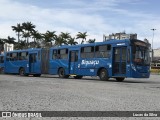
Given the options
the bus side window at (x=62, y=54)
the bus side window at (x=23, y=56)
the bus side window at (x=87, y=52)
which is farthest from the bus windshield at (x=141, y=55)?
the bus side window at (x=23, y=56)

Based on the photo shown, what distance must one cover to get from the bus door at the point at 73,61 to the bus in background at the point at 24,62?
5.51m

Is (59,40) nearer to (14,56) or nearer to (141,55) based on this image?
(14,56)

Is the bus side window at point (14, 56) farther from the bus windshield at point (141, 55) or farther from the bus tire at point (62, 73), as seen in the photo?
the bus windshield at point (141, 55)

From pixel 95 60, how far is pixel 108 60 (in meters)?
1.59

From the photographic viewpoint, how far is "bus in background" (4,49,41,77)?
35.1 m

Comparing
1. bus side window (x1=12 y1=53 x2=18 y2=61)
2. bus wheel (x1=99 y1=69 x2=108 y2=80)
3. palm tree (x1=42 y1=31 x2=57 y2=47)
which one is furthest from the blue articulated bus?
palm tree (x1=42 y1=31 x2=57 y2=47)

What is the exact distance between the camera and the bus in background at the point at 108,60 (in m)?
24.3

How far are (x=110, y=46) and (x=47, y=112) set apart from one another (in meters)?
16.8

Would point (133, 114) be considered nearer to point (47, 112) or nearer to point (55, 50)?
point (47, 112)

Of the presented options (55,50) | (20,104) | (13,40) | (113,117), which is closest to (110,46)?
(55,50)

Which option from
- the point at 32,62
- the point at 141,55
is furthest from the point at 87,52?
the point at 32,62

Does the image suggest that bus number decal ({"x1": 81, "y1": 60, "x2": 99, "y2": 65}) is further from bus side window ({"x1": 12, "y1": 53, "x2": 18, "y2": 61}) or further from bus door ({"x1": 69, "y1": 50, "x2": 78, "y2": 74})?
bus side window ({"x1": 12, "y1": 53, "x2": 18, "y2": 61})

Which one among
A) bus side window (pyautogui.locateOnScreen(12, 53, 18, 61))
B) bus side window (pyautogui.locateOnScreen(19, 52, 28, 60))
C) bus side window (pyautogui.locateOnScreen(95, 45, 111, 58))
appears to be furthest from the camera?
bus side window (pyautogui.locateOnScreen(12, 53, 18, 61))

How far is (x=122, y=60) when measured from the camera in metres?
24.7
